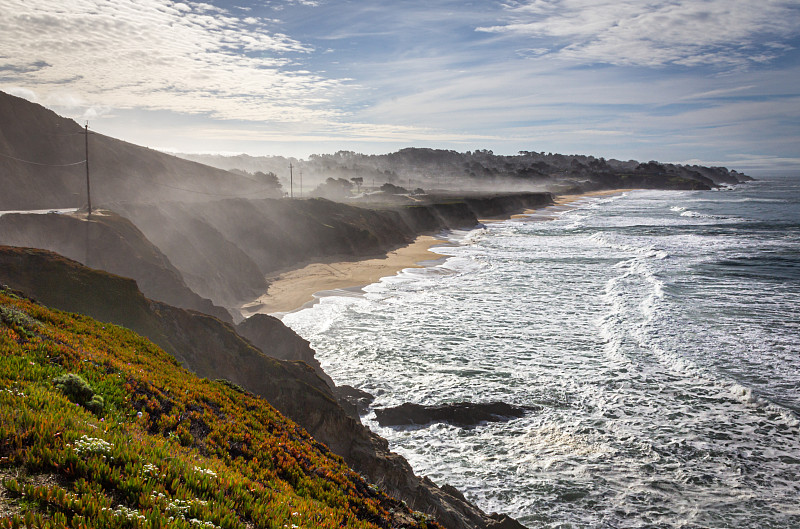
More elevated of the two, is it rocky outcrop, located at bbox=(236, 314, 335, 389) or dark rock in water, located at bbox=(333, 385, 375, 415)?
rocky outcrop, located at bbox=(236, 314, 335, 389)

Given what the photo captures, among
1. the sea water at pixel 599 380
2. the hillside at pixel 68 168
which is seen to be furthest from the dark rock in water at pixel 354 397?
the hillside at pixel 68 168

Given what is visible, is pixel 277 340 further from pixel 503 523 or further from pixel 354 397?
pixel 503 523

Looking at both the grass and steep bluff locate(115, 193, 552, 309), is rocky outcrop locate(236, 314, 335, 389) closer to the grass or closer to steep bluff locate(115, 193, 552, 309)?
the grass

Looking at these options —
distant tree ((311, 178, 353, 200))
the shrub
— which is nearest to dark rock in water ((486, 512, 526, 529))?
the shrub

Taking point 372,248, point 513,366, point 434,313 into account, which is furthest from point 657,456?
point 372,248

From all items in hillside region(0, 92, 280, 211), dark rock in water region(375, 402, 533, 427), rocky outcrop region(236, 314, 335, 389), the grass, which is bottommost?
dark rock in water region(375, 402, 533, 427)

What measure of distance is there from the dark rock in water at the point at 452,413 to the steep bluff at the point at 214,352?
2545 mm

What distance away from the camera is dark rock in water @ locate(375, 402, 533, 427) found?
651 inches

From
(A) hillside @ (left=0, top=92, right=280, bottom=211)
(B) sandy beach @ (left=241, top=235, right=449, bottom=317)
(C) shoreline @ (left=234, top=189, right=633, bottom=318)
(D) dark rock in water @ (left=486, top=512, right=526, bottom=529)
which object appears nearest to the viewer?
(D) dark rock in water @ (left=486, top=512, right=526, bottom=529)

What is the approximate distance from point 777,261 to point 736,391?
1214 inches

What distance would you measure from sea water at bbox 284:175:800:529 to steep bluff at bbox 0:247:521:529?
8.27 ft

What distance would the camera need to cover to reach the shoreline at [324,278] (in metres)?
32.4

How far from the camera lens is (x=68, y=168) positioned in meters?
58.3

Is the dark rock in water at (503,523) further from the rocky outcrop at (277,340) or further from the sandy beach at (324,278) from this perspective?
the sandy beach at (324,278)
